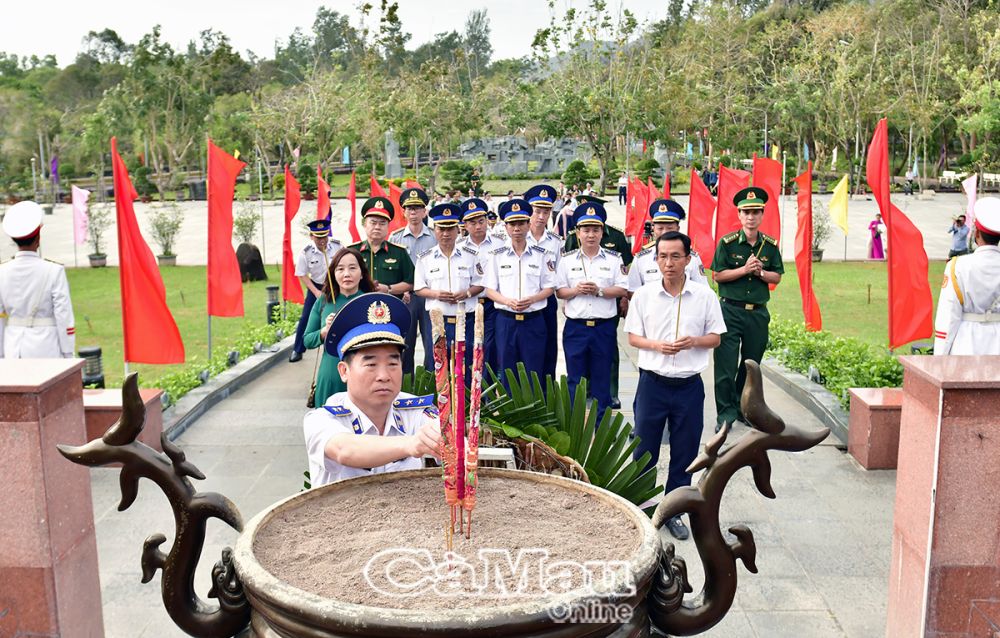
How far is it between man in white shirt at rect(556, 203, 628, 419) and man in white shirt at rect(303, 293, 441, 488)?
406 cm

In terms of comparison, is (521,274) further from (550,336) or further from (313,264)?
(313,264)

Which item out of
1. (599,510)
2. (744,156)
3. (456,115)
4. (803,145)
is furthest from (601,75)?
(599,510)

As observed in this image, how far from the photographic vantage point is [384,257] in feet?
24.7

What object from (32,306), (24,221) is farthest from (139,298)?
(24,221)

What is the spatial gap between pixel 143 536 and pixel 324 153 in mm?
33582

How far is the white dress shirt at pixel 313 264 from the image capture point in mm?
8109

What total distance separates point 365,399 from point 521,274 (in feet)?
14.6

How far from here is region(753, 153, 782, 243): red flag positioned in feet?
29.6

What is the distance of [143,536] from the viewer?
4.99m

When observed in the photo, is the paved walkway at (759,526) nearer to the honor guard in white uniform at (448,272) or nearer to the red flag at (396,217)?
the honor guard in white uniform at (448,272)

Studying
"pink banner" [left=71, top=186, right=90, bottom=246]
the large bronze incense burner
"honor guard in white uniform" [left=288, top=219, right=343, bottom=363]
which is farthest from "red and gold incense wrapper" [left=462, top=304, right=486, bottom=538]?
"pink banner" [left=71, top=186, right=90, bottom=246]

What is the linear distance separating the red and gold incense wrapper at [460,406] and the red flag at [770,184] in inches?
296

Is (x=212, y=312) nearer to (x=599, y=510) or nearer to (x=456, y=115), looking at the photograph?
(x=599, y=510)

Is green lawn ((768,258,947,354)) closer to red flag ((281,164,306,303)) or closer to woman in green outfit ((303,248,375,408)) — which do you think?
red flag ((281,164,306,303))
